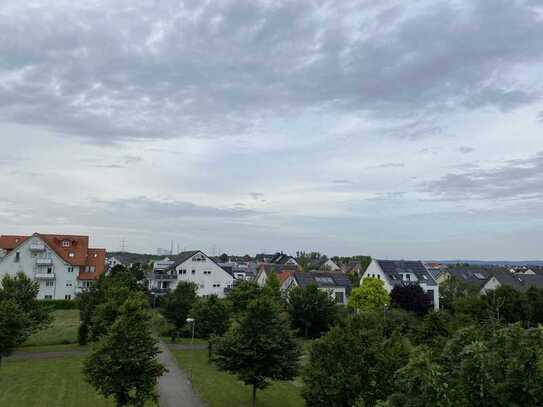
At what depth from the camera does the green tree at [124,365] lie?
21.1 metres

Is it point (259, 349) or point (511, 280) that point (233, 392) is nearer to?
point (259, 349)

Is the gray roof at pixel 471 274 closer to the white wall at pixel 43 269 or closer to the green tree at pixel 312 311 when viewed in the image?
the green tree at pixel 312 311

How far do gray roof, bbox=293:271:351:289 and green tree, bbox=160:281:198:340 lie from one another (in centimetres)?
2392

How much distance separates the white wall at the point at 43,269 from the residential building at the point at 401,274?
1854 inches

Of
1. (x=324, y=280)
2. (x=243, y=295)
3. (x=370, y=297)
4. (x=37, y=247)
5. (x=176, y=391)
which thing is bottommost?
(x=176, y=391)

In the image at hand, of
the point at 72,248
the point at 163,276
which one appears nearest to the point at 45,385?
the point at 72,248

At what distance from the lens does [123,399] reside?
71.2 ft

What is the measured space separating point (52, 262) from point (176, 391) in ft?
182

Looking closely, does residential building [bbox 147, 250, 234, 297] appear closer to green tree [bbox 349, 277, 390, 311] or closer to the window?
the window

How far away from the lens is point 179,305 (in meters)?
49.0

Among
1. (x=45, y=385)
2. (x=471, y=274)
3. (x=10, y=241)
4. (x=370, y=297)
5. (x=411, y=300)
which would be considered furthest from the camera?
(x=471, y=274)

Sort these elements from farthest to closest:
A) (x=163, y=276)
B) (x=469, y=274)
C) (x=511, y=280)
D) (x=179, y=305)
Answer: (x=469, y=274) < (x=163, y=276) < (x=511, y=280) < (x=179, y=305)

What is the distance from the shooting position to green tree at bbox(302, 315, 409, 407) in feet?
51.0

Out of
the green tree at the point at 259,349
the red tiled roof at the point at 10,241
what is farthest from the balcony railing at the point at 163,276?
the green tree at the point at 259,349
